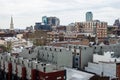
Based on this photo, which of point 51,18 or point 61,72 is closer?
point 61,72

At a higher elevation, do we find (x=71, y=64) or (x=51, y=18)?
(x=51, y=18)

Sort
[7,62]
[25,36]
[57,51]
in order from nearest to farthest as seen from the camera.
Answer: [7,62]
[57,51]
[25,36]

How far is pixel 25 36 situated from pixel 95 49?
64948 mm

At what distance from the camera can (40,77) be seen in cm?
3144

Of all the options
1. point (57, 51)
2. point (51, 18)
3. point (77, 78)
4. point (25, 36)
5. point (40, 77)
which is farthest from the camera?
point (51, 18)

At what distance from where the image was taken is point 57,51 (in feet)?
142

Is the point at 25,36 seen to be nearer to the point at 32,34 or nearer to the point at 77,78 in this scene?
→ the point at 32,34

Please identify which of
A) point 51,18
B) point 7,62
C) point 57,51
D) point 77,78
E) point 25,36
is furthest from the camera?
point 51,18

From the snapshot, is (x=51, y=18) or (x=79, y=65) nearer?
(x=79, y=65)

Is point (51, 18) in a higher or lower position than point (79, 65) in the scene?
higher

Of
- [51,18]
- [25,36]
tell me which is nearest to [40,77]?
[25,36]

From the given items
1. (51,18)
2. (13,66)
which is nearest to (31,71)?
(13,66)

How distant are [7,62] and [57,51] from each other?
8.70 metres

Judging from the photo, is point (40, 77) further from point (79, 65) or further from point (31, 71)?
point (79, 65)
